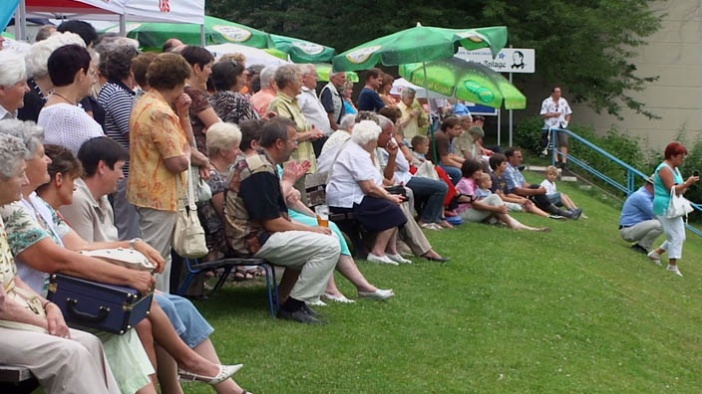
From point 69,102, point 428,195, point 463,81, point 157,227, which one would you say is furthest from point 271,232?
point 463,81

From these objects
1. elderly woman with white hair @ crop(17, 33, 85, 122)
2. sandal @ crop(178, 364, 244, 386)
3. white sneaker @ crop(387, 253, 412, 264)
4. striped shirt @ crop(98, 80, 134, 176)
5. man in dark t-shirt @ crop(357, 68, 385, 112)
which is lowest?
white sneaker @ crop(387, 253, 412, 264)

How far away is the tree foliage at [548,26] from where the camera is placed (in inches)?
1200

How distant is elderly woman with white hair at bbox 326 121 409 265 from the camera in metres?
11.1

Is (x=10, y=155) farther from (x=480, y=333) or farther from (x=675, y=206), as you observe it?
(x=675, y=206)

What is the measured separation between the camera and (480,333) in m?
9.12

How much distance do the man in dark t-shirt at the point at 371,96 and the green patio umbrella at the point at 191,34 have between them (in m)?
2.65

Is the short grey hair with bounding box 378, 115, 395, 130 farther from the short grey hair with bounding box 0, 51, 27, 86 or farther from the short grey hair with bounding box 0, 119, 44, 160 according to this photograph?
the short grey hair with bounding box 0, 119, 44, 160

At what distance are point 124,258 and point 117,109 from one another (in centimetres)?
234

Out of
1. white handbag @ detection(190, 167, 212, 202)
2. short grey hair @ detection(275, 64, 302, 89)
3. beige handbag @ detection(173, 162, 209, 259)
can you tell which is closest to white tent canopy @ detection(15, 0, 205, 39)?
short grey hair @ detection(275, 64, 302, 89)

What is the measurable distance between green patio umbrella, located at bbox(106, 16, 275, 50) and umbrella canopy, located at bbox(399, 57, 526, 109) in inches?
101

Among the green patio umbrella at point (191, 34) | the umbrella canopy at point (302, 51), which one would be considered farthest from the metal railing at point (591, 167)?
the green patio umbrella at point (191, 34)

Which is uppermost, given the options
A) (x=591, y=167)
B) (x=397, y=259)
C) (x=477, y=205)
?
(x=397, y=259)

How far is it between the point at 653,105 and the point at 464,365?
95.8 feet

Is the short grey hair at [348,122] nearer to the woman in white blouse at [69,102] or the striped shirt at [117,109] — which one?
the striped shirt at [117,109]
